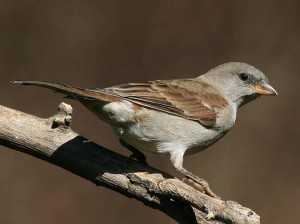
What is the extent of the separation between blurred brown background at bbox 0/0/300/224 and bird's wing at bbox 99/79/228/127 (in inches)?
126

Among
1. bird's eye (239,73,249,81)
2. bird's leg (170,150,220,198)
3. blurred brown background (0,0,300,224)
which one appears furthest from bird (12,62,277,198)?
blurred brown background (0,0,300,224)

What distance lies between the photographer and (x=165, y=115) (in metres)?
5.30

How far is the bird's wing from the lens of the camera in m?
5.19

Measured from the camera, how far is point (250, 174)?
925 centimetres

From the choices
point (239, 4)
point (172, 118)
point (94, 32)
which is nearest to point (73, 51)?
point (94, 32)

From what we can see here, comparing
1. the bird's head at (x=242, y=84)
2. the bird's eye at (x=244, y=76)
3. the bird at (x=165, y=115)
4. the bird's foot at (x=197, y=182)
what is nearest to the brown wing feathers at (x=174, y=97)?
the bird at (x=165, y=115)

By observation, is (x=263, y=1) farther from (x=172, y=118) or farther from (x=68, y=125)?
(x=68, y=125)

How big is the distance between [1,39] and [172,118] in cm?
471

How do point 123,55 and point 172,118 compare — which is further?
point 123,55

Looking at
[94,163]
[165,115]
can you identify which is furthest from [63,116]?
[165,115]

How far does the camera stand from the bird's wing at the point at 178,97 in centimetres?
519

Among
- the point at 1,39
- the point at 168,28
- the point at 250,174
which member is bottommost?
the point at 250,174

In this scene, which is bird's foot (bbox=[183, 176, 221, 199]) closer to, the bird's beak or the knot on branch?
the knot on branch

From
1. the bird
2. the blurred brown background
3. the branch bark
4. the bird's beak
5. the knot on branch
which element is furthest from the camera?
the blurred brown background
